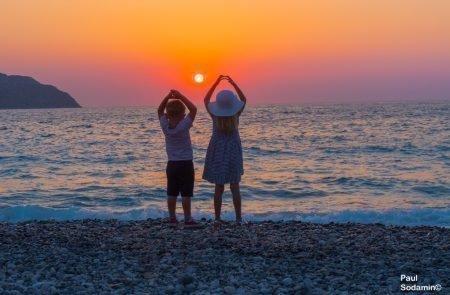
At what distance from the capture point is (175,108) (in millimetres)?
8133

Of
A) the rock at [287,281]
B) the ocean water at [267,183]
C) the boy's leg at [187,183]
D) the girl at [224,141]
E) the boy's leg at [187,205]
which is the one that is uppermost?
the girl at [224,141]

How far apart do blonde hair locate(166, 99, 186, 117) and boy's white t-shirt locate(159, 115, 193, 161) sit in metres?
0.12

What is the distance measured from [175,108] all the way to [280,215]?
178 inches

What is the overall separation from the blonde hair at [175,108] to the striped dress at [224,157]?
52 centimetres

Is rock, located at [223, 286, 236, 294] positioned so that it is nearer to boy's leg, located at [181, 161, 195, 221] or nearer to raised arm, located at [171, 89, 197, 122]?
boy's leg, located at [181, 161, 195, 221]

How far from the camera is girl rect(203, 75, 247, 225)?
823cm

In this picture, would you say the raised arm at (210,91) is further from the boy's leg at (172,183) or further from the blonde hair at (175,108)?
the boy's leg at (172,183)

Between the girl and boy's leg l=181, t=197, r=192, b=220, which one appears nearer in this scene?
the girl

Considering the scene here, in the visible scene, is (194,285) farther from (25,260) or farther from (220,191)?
(220,191)

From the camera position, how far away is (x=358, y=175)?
58.5ft

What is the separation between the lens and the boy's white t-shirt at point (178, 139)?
26.7ft

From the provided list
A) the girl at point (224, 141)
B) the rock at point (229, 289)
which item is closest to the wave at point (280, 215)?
the girl at point (224, 141)

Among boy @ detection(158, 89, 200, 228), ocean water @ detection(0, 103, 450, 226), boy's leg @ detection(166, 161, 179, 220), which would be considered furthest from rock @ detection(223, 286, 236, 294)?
ocean water @ detection(0, 103, 450, 226)

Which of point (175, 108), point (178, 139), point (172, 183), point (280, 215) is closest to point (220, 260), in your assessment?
point (172, 183)
